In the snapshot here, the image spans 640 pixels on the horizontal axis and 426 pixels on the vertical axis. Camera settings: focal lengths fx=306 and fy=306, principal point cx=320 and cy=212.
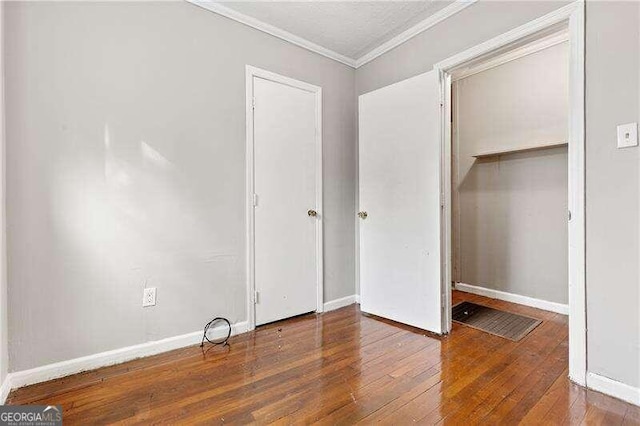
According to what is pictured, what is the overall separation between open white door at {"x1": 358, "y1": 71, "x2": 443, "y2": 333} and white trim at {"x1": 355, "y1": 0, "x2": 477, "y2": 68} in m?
0.43

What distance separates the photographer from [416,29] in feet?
8.39

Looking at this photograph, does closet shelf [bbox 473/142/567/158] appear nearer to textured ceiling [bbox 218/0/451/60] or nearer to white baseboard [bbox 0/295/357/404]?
textured ceiling [bbox 218/0/451/60]

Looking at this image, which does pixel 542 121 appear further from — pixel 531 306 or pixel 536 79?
pixel 531 306

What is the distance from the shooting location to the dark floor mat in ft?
7.86

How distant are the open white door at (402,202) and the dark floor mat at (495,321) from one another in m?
0.46

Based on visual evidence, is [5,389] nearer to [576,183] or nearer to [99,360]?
[99,360]

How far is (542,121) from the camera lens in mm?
2930

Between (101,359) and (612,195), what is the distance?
10.1ft

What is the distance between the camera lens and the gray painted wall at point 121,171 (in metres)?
1.71

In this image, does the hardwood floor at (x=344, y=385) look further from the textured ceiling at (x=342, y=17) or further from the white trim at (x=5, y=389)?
the textured ceiling at (x=342, y=17)

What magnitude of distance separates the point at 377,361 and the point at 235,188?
1.61m

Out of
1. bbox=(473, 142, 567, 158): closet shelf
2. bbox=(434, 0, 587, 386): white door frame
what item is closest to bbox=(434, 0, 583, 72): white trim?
bbox=(434, 0, 587, 386): white door frame
